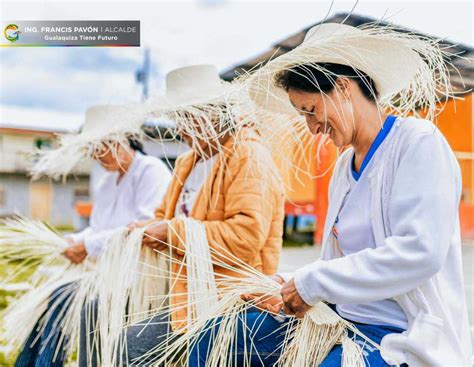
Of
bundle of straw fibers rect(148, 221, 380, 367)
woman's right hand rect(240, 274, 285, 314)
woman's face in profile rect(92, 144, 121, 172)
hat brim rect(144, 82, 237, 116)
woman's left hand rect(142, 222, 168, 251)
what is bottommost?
bundle of straw fibers rect(148, 221, 380, 367)

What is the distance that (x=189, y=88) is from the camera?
6.05 ft

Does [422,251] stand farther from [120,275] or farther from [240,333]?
[120,275]

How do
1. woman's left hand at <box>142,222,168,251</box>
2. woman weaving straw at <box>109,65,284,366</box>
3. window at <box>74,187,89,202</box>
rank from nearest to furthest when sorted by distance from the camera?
woman weaving straw at <box>109,65,284,366</box> < woman's left hand at <box>142,222,168,251</box> < window at <box>74,187,89,202</box>

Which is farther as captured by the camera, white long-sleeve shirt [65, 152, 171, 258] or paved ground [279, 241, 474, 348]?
white long-sleeve shirt [65, 152, 171, 258]

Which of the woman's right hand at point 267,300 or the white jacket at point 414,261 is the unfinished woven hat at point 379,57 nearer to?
the white jacket at point 414,261

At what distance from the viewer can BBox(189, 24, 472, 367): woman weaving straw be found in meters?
1.11

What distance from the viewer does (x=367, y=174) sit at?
1.26 m

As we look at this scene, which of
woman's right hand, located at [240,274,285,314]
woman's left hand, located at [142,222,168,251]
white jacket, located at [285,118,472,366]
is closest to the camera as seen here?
white jacket, located at [285,118,472,366]

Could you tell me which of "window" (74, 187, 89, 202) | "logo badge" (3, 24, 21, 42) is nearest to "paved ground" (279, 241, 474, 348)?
"logo badge" (3, 24, 21, 42)

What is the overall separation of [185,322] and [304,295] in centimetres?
56

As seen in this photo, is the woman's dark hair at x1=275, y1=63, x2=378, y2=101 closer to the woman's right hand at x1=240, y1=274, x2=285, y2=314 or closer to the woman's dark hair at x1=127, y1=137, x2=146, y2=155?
the woman's right hand at x1=240, y1=274, x2=285, y2=314

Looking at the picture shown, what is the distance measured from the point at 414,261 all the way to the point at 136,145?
172 centimetres

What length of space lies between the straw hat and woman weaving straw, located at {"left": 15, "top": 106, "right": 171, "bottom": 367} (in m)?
0.31

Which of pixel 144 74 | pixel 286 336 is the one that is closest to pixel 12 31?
pixel 144 74
